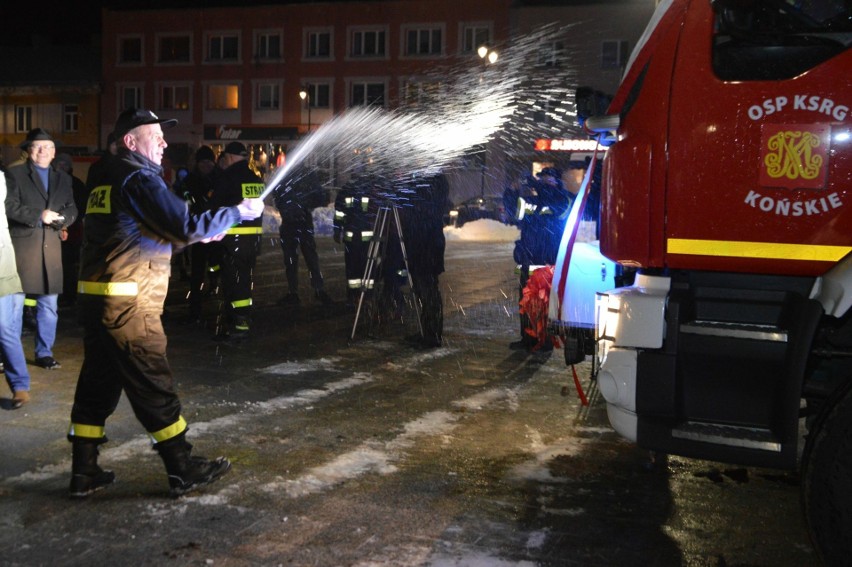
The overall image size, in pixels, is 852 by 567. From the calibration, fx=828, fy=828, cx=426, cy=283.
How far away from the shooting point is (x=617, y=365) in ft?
12.7

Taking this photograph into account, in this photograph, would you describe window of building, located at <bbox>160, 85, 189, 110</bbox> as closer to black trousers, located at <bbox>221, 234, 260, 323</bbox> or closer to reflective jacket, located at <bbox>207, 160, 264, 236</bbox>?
reflective jacket, located at <bbox>207, 160, 264, 236</bbox>

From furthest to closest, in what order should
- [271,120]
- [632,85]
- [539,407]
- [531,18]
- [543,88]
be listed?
[271,120] → [531,18] → [543,88] → [539,407] → [632,85]

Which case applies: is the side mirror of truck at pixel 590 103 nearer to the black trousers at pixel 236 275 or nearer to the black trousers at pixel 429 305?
the black trousers at pixel 429 305

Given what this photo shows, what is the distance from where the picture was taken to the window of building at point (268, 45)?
5122 cm

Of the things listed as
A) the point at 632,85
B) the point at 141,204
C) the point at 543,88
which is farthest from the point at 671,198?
the point at 543,88

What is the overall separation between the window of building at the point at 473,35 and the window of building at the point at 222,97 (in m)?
15.4

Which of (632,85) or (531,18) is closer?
(632,85)

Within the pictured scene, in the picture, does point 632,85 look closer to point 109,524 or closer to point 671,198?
point 671,198

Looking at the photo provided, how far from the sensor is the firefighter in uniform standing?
9078 millimetres

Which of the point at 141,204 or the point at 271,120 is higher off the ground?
the point at 271,120

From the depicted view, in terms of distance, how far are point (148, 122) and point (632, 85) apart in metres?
2.61

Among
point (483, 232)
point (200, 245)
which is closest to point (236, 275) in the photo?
point (200, 245)

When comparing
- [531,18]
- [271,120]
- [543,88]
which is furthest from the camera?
[271,120]

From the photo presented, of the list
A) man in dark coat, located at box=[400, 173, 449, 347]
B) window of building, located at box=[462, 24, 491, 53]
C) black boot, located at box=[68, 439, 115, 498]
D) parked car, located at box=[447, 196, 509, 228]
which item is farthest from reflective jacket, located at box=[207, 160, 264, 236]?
window of building, located at box=[462, 24, 491, 53]
